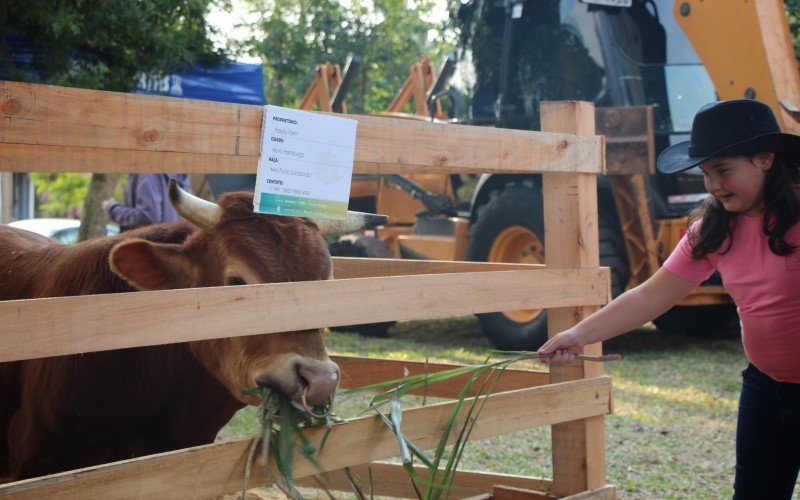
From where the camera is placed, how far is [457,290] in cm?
331

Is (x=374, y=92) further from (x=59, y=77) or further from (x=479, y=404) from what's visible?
(x=479, y=404)

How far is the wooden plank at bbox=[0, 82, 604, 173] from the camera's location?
2432 mm

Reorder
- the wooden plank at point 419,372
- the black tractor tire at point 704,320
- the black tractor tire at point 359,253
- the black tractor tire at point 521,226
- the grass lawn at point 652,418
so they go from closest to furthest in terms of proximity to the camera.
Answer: the wooden plank at point 419,372 < the grass lawn at point 652,418 < the black tractor tire at point 521,226 < the black tractor tire at point 704,320 < the black tractor tire at point 359,253

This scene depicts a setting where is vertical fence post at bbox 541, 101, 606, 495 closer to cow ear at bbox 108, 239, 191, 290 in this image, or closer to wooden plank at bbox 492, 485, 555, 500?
wooden plank at bbox 492, 485, 555, 500

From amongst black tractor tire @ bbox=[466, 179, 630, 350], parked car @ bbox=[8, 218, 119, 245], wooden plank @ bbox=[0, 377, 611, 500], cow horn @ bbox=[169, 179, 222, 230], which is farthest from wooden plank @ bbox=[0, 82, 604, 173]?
parked car @ bbox=[8, 218, 119, 245]

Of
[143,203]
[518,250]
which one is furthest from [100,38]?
[518,250]

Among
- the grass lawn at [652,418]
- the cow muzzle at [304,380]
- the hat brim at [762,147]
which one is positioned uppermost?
the hat brim at [762,147]

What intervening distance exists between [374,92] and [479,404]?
20883 mm

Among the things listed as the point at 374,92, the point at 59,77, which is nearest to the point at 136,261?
the point at 59,77

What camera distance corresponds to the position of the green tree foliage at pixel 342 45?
21.5m

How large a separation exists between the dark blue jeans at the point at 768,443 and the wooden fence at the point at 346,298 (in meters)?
0.62

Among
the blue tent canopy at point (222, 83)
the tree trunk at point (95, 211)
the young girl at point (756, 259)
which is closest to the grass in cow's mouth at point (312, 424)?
the young girl at point (756, 259)

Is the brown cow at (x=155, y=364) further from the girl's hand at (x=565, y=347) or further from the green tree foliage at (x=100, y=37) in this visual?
the green tree foliage at (x=100, y=37)

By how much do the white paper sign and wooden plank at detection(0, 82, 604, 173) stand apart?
0.05 meters
